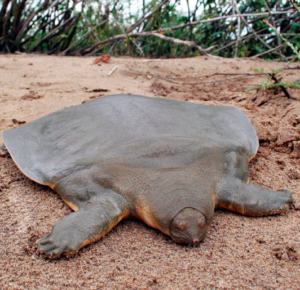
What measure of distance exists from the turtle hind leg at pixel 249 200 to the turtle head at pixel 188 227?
0.22 m

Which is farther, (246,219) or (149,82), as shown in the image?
(149,82)

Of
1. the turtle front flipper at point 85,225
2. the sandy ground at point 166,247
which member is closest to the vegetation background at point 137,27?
the sandy ground at point 166,247

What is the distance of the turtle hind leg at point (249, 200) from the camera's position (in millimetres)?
1434

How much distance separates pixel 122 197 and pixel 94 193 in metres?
0.13

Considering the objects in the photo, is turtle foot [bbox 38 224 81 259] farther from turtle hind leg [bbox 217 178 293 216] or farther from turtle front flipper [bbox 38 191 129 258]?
turtle hind leg [bbox 217 178 293 216]

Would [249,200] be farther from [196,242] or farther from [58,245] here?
[58,245]

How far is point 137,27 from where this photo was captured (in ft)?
17.1

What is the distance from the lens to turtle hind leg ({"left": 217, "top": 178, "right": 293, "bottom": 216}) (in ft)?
4.70

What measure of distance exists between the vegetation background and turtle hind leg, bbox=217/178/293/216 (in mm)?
3568

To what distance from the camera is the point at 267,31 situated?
17.0ft

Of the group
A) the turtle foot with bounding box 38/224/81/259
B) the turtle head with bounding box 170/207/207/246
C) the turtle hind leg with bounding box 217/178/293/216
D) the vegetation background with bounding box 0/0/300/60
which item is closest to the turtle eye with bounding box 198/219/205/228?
the turtle head with bounding box 170/207/207/246

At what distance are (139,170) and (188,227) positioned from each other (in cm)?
34

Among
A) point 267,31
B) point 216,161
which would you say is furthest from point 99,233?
point 267,31

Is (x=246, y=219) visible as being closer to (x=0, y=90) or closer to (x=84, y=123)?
(x=84, y=123)
